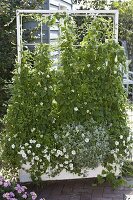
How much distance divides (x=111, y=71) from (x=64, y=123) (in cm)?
75

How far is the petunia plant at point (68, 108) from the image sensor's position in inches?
175

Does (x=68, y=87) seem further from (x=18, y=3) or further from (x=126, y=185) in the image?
(x=18, y=3)

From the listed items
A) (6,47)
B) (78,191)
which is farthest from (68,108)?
(6,47)

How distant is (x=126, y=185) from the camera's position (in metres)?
4.82

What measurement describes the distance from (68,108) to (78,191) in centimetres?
96

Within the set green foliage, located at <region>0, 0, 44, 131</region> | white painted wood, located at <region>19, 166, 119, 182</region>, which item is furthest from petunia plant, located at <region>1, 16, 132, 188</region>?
green foliage, located at <region>0, 0, 44, 131</region>

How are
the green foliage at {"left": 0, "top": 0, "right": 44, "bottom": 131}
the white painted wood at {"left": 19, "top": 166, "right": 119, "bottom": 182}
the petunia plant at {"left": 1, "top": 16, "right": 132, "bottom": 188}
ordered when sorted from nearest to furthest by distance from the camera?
the petunia plant at {"left": 1, "top": 16, "right": 132, "bottom": 188} → the white painted wood at {"left": 19, "top": 166, "right": 119, "bottom": 182} → the green foliage at {"left": 0, "top": 0, "right": 44, "bottom": 131}

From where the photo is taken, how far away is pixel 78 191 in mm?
4711

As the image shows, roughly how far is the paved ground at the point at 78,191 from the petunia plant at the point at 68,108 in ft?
0.65

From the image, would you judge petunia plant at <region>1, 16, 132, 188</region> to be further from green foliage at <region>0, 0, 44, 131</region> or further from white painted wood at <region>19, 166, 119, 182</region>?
green foliage at <region>0, 0, 44, 131</region>

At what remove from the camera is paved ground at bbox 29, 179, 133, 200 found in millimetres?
4543

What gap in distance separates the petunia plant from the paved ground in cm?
20

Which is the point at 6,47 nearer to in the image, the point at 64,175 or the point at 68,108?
the point at 68,108

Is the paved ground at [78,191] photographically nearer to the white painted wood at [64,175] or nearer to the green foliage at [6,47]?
the white painted wood at [64,175]
